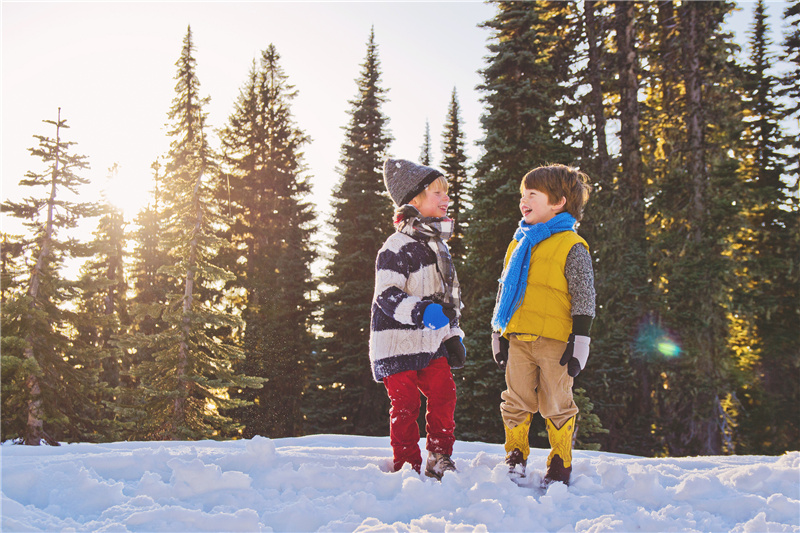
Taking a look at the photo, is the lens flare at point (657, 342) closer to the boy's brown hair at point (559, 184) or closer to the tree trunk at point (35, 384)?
the boy's brown hair at point (559, 184)

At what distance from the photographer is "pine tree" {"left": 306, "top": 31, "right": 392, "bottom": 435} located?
18500 millimetres

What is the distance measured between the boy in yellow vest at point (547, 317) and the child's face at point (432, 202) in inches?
22.8

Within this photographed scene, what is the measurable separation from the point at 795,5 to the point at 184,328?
19.1 metres

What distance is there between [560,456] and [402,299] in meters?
1.34

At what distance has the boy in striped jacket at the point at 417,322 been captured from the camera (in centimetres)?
318

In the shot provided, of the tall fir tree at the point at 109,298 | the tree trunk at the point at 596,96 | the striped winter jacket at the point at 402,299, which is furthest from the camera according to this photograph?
the tall fir tree at the point at 109,298

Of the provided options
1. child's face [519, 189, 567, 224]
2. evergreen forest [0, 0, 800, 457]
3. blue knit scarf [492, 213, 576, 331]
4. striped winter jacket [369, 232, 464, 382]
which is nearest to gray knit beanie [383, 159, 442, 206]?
striped winter jacket [369, 232, 464, 382]

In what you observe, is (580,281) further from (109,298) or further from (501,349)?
(109,298)

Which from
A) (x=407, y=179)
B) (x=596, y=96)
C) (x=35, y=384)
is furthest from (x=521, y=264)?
(x=596, y=96)

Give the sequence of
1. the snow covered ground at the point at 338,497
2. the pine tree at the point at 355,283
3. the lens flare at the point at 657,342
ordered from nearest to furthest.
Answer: the snow covered ground at the point at 338,497
the lens flare at the point at 657,342
the pine tree at the point at 355,283

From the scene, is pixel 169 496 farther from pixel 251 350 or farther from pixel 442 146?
pixel 442 146

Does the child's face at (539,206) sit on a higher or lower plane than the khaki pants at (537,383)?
higher

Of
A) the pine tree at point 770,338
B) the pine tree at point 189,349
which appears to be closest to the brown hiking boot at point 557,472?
the pine tree at point 189,349

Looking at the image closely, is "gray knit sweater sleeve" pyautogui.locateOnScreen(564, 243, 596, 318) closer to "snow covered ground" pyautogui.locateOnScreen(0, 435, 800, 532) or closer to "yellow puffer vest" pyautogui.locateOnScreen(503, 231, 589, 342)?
"yellow puffer vest" pyautogui.locateOnScreen(503, 231, 589, 342)
